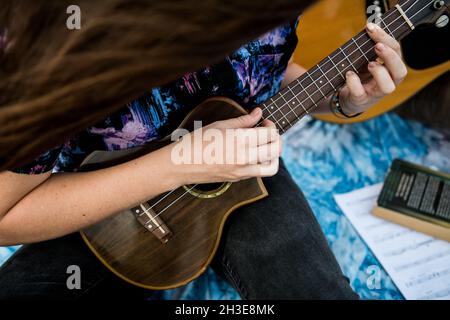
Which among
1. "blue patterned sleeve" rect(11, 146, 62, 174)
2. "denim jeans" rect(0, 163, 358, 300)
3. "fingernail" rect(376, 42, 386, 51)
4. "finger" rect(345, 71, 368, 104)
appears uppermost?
"blue patterned sleeve" rect(11, 146, 62, 174)

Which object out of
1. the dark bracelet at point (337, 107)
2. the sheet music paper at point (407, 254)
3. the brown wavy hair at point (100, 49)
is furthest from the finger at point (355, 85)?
the brown wavy hair at point (100, 49)

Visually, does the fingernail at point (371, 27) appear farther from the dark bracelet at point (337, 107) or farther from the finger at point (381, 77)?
the dark bracelet at point (337, 107)

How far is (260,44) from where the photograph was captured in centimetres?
75

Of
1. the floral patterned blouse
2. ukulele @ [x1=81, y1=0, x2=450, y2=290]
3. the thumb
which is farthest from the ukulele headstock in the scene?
the thumb

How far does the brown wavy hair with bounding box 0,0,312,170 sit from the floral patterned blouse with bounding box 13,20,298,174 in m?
0.43

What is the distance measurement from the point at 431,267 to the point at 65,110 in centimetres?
111

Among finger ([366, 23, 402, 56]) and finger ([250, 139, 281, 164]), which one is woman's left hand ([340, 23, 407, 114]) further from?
finger ([250, 139, 281, 164])

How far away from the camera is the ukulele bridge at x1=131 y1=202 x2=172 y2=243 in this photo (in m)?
0.76

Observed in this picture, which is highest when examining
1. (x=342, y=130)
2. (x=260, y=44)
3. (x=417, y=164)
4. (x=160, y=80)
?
(x=260, y=44)

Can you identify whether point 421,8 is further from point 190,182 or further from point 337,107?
point 190,182

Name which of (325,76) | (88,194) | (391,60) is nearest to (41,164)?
(88,194)

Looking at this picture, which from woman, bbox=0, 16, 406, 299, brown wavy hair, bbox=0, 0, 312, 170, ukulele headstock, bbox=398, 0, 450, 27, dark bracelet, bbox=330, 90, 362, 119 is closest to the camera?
brown wavy hair, bbox=0, 0, 312, 170
